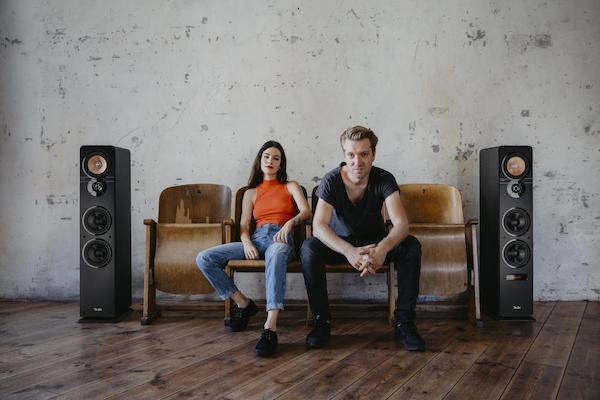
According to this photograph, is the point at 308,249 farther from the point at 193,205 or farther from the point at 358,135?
the point at 193,205

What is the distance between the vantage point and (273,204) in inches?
115

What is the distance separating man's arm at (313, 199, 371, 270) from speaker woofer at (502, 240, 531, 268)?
3.74ft

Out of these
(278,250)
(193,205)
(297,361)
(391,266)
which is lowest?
(297,361)

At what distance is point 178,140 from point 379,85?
1.70 m

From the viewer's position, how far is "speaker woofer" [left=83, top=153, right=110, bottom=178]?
285cm

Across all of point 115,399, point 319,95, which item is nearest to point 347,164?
point 319,95

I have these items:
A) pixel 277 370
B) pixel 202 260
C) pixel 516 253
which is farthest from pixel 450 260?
pixel 202 260

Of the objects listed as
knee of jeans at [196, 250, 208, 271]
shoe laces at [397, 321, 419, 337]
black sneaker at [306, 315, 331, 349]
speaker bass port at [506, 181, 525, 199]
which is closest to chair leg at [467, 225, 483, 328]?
speaker bass port at [506, 181, 525, 199]

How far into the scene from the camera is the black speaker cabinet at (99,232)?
2844 millimetres

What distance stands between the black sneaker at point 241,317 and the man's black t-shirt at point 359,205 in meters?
0.76

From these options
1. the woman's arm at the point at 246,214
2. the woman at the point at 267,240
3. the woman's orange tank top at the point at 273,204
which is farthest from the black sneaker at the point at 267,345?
the woman's orange tank top at the point at 273,204

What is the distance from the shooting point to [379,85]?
11.2 ft

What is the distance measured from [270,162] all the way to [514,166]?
1.62 m

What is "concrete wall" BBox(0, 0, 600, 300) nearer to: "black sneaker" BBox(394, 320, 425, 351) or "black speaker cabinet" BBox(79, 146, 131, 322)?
"black speaker cabinet" BBox(79, 146, 131, 322)
